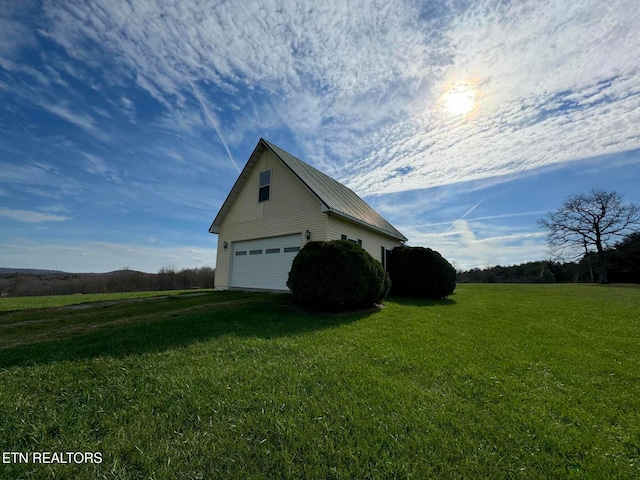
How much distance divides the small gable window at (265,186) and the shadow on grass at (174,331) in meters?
6.46

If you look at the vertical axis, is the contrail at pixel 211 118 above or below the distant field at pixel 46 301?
above

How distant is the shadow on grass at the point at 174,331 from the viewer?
3.89 metres

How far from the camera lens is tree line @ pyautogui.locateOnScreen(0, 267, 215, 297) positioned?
2394cm

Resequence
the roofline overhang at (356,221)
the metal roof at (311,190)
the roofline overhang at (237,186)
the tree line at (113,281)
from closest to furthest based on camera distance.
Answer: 1. the roofline overhang at (356,221)
2. the metal roof at (311,190)
3. the roofline overhang at (237,186)
4. the tree line at (113,281)

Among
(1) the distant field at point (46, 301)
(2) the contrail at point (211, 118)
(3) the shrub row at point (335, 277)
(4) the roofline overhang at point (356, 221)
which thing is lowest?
(1) the distant field at point (46, 301)

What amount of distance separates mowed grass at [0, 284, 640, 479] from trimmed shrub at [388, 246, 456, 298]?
7020mm

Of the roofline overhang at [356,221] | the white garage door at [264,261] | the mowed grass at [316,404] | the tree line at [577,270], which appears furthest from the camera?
the tree line at [577,270]

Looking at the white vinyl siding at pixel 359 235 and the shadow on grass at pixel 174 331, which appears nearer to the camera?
the shadow on grass at pixel 174 331

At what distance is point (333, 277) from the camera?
744 cm

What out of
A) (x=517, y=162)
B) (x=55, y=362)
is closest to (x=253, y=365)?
(x=55, y=362)

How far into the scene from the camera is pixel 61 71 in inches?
292

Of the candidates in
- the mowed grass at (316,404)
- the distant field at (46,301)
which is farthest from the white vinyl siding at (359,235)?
the distant field at (46,301)

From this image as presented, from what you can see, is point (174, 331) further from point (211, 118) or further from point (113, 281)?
point (113, 281)

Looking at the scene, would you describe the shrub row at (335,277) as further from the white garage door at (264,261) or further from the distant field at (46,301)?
the distant field at (46,301)
